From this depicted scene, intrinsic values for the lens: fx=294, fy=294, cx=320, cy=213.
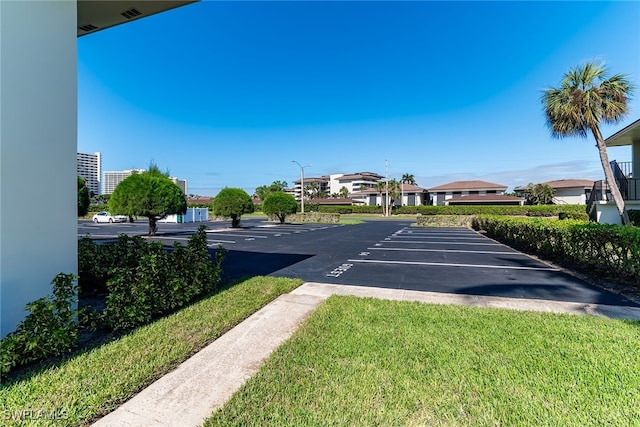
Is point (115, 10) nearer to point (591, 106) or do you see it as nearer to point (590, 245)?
point (590, 245)

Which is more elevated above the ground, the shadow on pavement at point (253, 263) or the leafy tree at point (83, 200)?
the leafy tree at point (83, 200)

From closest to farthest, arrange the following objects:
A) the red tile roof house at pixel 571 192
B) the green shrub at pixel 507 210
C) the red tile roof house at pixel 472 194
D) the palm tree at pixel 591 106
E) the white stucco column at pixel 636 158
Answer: the palm tree at pixel 591 106
the white stucco column at pixel 636 158
the green shrub at pixel 507 210
the red tile roof house at pixel 571 192
the red tile roof house at pixel 472 194

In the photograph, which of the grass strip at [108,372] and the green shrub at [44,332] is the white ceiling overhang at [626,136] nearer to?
the grass strip at [108,372]

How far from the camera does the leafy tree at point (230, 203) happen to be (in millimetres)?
22656

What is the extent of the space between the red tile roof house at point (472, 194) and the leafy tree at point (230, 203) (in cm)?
4328

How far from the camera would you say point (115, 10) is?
504cm

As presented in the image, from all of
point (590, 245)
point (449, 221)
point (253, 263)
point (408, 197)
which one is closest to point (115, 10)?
point (253, 263)

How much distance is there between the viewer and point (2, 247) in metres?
2.98

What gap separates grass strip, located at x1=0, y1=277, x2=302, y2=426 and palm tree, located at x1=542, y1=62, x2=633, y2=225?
1585 cm

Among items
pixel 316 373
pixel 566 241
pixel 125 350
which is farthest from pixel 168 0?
pixel 566 241

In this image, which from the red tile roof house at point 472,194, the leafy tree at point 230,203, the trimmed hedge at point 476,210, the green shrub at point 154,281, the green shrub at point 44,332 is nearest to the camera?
the green shrub at point 44,332

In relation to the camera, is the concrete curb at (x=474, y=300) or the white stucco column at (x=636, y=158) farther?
the white stucco column at (x=636, y=158)

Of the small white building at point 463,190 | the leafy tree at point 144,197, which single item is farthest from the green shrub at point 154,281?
the small white building at point 463,190

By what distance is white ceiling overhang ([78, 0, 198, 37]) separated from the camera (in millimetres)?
4824
